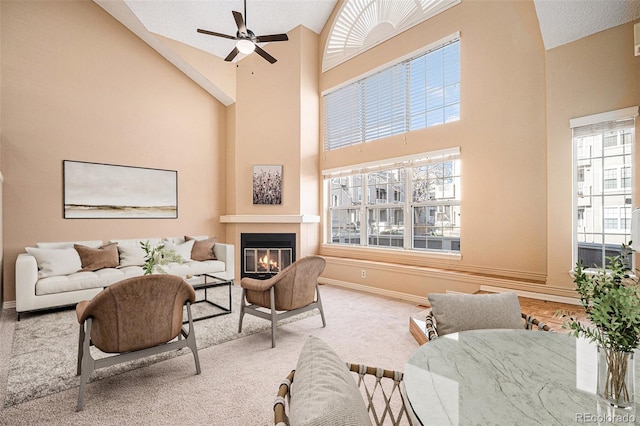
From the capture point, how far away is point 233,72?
6148 mm

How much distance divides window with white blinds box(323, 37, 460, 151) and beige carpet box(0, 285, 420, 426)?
10.1 ft

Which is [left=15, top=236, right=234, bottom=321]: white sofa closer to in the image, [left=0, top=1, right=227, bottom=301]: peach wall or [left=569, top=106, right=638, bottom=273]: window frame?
[left=0, top=1, right=227, bottom=301]: peach wall

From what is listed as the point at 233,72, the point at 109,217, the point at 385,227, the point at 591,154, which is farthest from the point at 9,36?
the point at 591,154

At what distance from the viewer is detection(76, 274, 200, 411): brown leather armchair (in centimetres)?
208

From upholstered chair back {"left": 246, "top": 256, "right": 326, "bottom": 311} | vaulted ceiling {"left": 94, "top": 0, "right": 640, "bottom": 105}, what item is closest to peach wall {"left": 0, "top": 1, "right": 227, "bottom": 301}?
vaulted ceiling {"left": 94, "top": 0, "right": 640, "bottom": 105}

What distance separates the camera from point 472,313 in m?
1.69

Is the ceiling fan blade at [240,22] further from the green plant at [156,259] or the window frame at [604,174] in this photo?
the window frame at [604,174]

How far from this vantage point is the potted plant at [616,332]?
788mm

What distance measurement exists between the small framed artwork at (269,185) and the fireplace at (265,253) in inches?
26.2

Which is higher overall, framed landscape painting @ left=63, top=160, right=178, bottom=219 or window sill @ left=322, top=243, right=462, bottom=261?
framed landscape painting @ left=63, top=160, right=178, bottom=219

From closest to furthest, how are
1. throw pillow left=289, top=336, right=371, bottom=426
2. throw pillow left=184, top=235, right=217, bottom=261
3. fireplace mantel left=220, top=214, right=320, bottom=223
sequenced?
throw pillow left=289, top=336, right=371, bottom=426 → throw pillow left=184, top=235, right=217, bottom=261 → fireplace mantel left=220, top=214, right=320, bottom=223

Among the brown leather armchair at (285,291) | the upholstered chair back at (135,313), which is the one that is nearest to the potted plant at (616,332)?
the upholstered chair back at (135,313)

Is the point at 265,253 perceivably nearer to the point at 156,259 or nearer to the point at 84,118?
the point at 156,259

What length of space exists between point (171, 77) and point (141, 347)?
5168 millimetres
